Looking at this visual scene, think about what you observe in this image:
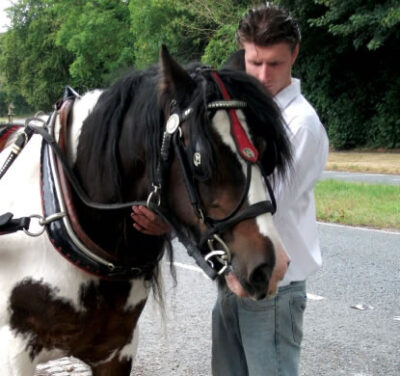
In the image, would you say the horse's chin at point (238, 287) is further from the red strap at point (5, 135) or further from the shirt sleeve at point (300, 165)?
the red strap at point (5, 135)

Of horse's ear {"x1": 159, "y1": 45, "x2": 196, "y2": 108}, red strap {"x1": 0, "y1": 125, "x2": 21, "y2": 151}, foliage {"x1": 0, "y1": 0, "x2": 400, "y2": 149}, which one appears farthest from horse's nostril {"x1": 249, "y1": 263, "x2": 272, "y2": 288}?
foliage {"x1": 0, "y1": 0, "x2": 400, "y2": 149}

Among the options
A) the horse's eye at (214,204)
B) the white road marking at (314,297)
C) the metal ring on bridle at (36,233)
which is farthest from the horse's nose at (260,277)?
the white road marking at (314,297)

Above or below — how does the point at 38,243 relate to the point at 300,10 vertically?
below

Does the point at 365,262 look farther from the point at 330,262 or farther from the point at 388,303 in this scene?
the point at 388,303

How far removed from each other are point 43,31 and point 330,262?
129ft

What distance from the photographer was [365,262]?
21.4 ft

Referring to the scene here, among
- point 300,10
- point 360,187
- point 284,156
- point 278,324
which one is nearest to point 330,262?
point 278,324

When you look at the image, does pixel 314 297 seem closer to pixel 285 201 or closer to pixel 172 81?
pixel 285 201

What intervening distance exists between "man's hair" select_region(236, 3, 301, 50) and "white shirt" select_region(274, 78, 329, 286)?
0.65ft

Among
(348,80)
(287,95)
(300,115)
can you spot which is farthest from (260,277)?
(348,80)

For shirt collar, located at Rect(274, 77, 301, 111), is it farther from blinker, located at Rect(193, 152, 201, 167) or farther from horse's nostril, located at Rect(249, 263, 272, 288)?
horse's nostril, located at Rect(249, 263, 272, 288)

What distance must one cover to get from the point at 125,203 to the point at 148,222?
114mm

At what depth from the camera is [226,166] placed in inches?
70.3

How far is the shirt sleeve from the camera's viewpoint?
214 centimetres
